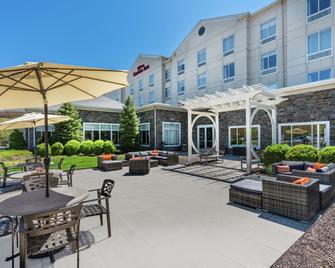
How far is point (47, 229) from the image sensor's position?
2.45 meters

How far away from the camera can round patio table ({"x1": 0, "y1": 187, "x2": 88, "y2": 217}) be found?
8.67ft

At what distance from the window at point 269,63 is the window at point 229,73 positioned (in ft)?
9.28

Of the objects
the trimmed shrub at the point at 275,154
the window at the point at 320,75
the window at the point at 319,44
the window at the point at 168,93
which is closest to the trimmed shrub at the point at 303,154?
the trimmed shrub at the point at 275,154

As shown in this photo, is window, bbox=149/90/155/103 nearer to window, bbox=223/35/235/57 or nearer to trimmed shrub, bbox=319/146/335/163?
window, bbox=223/35/235/57

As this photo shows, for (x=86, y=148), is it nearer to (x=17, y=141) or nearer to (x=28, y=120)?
(x=17, y=141)

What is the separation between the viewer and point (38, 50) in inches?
851

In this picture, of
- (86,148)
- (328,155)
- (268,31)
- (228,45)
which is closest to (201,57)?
(228,45)

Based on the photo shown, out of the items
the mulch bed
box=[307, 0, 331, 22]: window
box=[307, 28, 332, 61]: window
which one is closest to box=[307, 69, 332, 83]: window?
box=[307, 28, 332, 61]: window

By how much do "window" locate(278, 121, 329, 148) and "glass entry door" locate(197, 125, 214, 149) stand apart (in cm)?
656

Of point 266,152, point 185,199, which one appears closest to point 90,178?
point 185,199

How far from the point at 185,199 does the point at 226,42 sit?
2037cm

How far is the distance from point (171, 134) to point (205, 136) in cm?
327

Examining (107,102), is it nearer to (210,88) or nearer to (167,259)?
(210,88)

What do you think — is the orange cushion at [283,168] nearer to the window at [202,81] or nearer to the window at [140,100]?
the window at [202,81]
